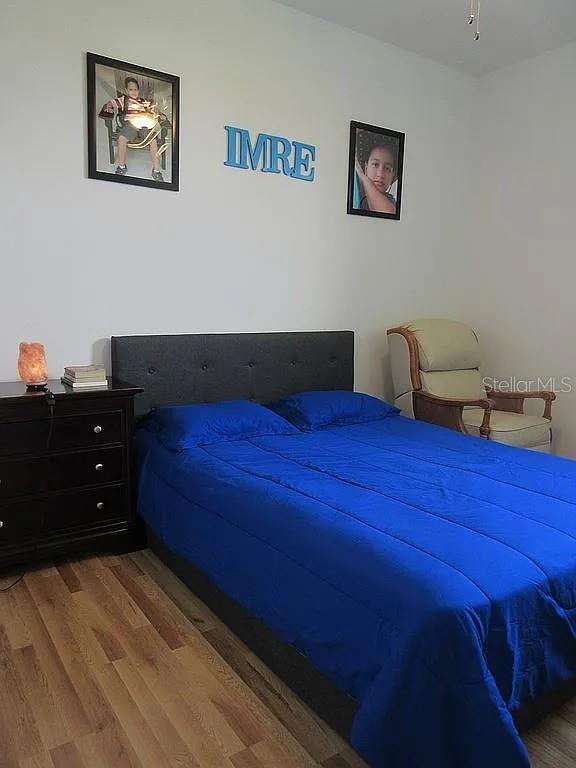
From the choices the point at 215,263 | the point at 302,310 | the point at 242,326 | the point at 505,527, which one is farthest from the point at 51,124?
the point at 505,527

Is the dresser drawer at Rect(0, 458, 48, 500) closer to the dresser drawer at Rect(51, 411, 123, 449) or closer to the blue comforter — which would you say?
the dresser drawer at Rect(51, 411, 123, 449)

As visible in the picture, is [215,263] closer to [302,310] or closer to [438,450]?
[302,310]

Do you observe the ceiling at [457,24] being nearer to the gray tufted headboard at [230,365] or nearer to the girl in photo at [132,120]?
the girl in photo at [132,120]

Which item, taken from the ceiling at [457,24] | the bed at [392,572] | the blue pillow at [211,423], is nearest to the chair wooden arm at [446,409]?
the bed at [392,572]

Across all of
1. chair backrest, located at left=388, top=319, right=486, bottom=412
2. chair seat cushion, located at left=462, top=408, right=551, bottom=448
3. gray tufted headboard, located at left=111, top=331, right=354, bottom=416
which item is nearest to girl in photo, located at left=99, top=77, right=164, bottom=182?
gray tufted headboard, located at left=111, top=331, right=354, bottom=416

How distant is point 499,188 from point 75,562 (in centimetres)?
369

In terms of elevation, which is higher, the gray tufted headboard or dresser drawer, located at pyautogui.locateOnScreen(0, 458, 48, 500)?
the gray tufted headboard

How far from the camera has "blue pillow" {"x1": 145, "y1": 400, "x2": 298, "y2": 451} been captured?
286cm

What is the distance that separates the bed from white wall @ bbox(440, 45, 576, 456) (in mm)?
1466

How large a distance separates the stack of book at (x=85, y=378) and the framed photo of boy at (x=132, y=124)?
982 millimetres

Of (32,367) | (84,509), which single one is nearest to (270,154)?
(32,367)

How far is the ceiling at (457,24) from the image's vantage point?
335 centimetres

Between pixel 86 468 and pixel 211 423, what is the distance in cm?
61

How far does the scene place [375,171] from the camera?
157 inches
